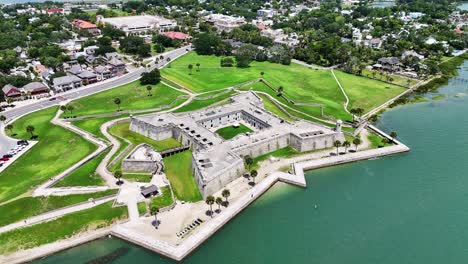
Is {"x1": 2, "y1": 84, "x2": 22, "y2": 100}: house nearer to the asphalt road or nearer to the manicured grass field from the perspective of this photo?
the asphalt road

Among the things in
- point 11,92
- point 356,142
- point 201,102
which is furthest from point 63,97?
point 356,142

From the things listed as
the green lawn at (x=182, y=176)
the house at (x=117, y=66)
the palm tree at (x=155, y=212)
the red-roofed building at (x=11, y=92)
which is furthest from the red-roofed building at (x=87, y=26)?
the palm tree at (x=155, y=212)

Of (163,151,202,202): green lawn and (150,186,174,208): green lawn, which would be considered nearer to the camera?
(150,186,174,208): green lawn

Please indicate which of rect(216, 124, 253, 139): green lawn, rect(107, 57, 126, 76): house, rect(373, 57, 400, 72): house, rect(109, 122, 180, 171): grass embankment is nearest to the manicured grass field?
rect(373, 57, 400, 72): house

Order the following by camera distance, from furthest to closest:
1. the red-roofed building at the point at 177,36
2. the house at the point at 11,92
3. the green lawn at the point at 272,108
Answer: the red-roofed building at the point at 177,36 < the house at the point at 11,92 < the green lawn at the point at 272,108

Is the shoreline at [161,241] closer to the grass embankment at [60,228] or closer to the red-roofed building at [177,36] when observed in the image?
the grass embankment at [60,228]

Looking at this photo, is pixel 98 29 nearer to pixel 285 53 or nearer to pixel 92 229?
pixel 285 53

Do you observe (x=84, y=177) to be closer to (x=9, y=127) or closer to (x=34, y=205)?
(x=34, y=205)
